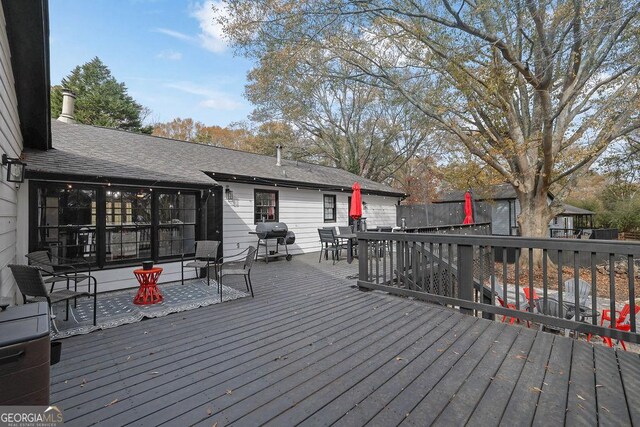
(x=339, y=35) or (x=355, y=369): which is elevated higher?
(x=339, y=35)

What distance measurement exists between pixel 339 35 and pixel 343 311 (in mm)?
7512

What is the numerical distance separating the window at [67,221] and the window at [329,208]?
7.22m

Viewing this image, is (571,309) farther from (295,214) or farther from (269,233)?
(295,214)

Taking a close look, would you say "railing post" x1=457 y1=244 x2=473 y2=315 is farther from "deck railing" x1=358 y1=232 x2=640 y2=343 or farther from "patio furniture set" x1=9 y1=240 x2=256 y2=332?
"patio furniture set" x1=9 y1=240 x2=256 y2=332

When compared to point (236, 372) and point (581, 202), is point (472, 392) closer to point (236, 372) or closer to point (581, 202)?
point (236, 372)

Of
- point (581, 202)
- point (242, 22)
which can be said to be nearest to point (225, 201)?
point (242, 22)

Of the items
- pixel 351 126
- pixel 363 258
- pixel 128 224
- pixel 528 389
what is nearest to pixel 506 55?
pixel 363 258

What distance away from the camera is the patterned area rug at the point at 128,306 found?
353 cm

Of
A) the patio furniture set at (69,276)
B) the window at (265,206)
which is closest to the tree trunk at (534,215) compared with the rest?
the window at (265,206)

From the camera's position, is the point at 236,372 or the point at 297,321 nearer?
the point at 236,372

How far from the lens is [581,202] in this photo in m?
A: 24.2

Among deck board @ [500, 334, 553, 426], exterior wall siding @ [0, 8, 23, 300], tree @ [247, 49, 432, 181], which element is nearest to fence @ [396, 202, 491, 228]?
tree @ [247, 49, 432, 181]

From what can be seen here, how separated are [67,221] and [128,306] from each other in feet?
6.45

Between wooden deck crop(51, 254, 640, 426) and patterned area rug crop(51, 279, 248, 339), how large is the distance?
0.25m
